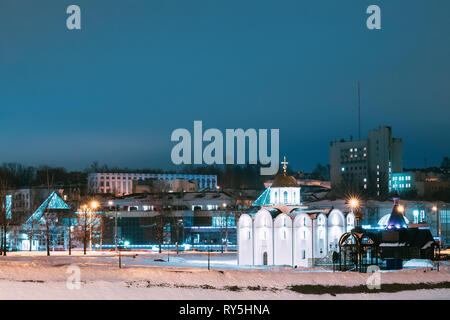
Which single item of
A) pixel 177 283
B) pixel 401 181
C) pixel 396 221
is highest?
pixel 401 181

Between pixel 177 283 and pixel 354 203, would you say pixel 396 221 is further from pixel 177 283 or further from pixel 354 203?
pixel 177 283

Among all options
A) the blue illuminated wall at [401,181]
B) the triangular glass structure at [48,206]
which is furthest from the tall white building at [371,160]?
the triangular glass structure at [48,206]

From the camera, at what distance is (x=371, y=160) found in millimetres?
178000

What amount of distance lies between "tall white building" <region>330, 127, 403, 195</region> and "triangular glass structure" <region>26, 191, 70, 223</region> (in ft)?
321

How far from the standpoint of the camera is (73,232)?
256 ft

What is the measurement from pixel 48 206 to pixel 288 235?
3155 centimetres

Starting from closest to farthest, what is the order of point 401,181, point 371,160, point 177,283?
1. point 177,283
2. point 401,181
3. point 371,160

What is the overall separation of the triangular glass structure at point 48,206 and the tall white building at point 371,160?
321 ft

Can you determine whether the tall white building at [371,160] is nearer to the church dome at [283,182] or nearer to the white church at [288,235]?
the church dome at [283,182]

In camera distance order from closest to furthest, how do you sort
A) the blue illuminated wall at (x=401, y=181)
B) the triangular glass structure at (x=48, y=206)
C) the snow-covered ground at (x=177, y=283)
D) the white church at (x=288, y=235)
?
the snow-covered ground at (x=177, y=283), the white church at (x=288, y=235), the triangular glass structure at (x=48, y=206), the blue illuminated wall at (x=401, y=181)

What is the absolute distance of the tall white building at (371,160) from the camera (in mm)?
173375

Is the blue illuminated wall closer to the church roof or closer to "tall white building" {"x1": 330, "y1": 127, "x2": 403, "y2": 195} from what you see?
"tall white building" {"x1": 330, "y1": 127, "x2": 403, "y2": 195}

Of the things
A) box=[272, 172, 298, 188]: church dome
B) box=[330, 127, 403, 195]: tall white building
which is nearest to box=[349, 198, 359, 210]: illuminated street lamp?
box=[272, 172, 298, 188]: church dome

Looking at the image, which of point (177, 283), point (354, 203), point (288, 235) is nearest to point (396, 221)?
point (354, 203)
